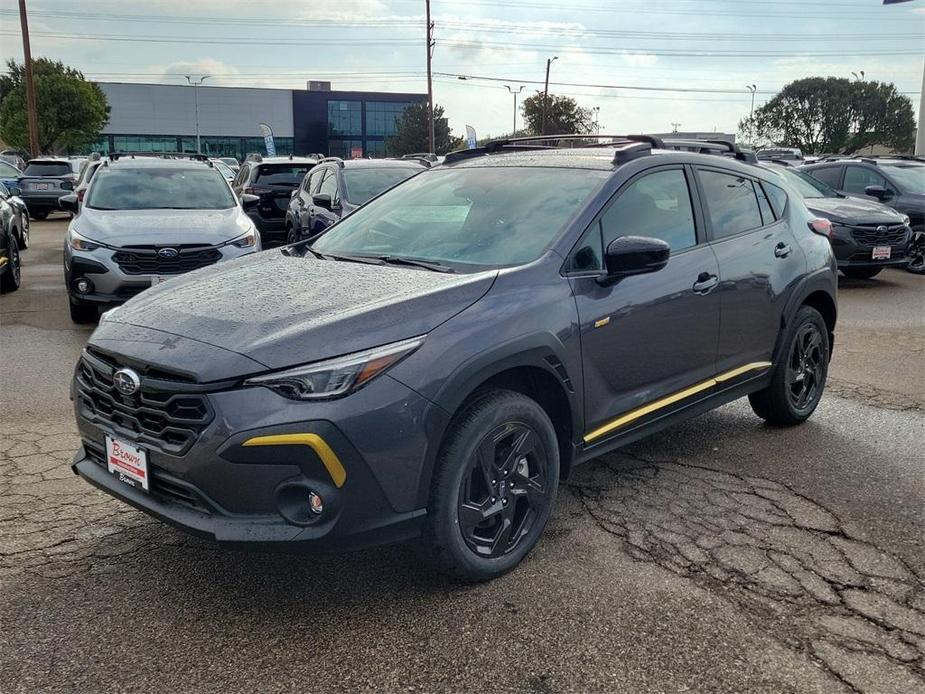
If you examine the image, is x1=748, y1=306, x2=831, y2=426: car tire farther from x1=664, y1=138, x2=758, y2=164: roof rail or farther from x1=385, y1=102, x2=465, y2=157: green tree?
x1=385, y1=102, x2=465, y2=157: green tree

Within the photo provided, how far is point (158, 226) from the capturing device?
7.93 meters

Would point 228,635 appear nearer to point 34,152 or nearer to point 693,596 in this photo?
point 693,596

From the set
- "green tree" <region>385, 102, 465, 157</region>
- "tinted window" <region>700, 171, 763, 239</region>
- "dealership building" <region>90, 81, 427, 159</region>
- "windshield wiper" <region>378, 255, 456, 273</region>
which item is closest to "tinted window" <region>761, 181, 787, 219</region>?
"tinted window" <region>700, 171, 763, 239</region>

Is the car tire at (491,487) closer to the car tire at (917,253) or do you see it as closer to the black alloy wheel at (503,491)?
the black alloy wheel at (503,491)

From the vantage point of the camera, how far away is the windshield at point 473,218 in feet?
11.9

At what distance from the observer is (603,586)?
126 inches

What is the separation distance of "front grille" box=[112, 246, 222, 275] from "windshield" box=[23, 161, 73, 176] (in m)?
17.2

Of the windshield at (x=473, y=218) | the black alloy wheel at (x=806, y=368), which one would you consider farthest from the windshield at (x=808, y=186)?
the windshield at (x=473, y=218)

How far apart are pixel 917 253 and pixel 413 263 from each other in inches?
453

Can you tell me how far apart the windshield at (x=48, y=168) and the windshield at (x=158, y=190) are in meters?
15.0

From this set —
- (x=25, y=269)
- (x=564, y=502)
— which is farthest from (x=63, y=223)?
(x=564, y=502)

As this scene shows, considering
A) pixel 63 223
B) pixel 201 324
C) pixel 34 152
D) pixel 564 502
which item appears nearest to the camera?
pixel 201 324

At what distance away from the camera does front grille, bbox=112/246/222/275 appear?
7.57m

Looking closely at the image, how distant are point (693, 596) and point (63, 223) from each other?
23.1 metres
